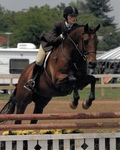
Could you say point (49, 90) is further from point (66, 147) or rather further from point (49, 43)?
point (66, 147)

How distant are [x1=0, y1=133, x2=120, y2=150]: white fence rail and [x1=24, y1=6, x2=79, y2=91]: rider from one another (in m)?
2.50

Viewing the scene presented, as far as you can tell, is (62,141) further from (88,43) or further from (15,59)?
(15,59)

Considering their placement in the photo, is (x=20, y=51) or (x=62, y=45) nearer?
(x=62, y=45)

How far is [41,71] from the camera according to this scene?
30.0 ft

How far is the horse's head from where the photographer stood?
7.63 metres

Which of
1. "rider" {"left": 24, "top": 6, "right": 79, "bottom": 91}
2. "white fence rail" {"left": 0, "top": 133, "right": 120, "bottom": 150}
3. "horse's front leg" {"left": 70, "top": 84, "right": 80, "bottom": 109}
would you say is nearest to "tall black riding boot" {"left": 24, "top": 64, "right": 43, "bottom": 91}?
"rider" {"left": 24, "top": 6, "right": 79, "bottom": 91}

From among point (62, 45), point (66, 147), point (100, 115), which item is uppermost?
point (62, 45)

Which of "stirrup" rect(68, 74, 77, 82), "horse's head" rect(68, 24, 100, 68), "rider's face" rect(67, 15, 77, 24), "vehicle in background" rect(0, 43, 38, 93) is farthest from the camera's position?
"vehicle in background" rect(0, 43, 38, 93)

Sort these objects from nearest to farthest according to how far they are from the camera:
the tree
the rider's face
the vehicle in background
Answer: the rider's face
the vehicle in background
the tree

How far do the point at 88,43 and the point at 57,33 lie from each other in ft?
3.49

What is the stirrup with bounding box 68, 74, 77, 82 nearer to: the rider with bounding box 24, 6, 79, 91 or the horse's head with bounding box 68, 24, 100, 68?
the horse's head with bounding box 68, 24, 100, 68

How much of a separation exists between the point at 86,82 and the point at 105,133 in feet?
5.96

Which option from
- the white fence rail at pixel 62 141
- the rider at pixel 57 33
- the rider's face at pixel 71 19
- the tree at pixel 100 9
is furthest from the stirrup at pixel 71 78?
the tree at pixel 100 9

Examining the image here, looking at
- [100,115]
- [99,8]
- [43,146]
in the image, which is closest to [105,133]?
[100,115]
